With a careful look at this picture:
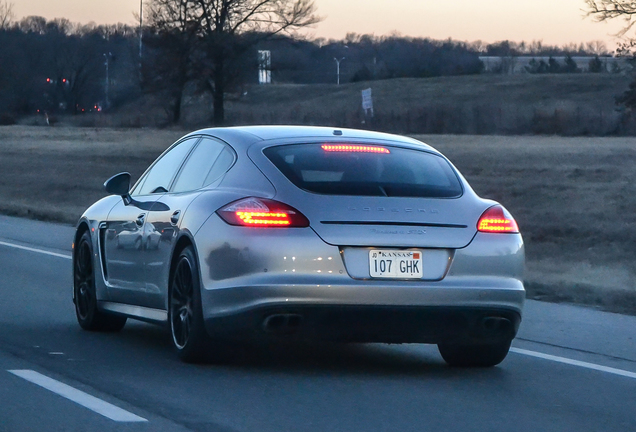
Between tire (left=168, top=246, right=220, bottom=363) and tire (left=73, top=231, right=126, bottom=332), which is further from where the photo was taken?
tire (left=73, top=231, right=126, bottom=332)

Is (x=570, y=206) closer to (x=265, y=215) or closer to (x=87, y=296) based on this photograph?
(x=87, y=296)

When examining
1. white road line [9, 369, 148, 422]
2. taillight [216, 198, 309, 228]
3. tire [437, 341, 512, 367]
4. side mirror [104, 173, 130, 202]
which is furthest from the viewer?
side mirror [104, 173, 130, 202]

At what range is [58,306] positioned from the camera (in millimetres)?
10883

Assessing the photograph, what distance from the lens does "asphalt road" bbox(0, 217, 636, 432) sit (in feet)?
19.9

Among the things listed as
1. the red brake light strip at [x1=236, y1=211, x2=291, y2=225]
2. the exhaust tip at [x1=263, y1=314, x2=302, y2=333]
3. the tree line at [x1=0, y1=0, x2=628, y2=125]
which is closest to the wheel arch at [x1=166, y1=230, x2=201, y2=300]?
the red brake light strip at [x1=236, y1=211, x2=291, y2=225]

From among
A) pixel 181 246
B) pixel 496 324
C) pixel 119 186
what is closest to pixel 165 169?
pixel 119 186

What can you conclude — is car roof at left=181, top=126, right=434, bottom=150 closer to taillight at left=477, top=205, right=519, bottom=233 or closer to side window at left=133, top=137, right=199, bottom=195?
side window at left=133, top=137, right=199, bottom=195

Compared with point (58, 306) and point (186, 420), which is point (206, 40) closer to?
point (58, 306)

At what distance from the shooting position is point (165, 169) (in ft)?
28.7

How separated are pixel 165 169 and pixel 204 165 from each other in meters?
0.74

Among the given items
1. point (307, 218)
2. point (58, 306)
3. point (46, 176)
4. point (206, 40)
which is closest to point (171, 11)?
point (206, 40)

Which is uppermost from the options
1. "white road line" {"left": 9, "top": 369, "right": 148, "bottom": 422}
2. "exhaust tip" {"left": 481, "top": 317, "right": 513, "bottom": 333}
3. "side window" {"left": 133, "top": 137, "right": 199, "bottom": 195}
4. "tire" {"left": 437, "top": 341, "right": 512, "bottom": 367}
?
"side window" {"left": 133, "top": 137, "right": 199, "bottom": 195}

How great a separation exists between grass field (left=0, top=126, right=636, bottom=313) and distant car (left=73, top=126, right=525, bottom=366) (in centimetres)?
422

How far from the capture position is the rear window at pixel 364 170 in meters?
7.30
